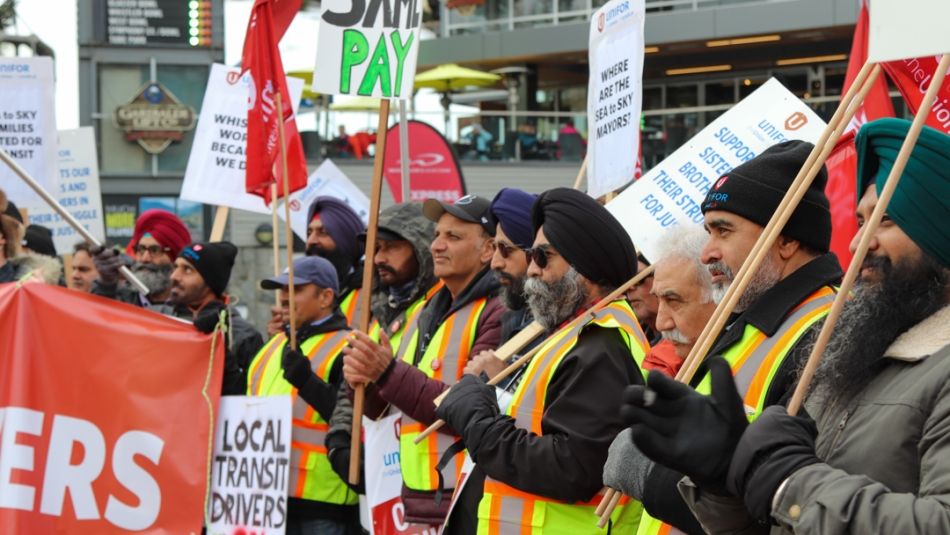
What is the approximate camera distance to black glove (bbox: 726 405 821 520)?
2.56 metres

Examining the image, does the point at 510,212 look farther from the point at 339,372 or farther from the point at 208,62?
the point at 208,62

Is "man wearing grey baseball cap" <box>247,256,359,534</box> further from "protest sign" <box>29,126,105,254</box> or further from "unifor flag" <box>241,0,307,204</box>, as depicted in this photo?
"protest sign" <box>29,126,105,254</box>

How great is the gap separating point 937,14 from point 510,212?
280cm

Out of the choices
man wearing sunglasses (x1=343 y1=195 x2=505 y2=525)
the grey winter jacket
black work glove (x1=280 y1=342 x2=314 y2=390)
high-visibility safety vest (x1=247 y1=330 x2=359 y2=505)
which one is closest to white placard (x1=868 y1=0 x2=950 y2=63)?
the grey winter jacket

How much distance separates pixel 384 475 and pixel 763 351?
2.87 metres

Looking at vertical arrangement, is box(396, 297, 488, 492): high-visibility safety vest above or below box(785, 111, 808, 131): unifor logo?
below

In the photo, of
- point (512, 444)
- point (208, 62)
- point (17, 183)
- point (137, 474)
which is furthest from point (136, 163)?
point (512, 444)

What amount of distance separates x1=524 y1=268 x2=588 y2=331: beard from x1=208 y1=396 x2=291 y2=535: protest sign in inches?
88.1

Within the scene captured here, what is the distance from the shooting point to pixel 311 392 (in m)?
6.55

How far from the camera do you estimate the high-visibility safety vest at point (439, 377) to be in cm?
554

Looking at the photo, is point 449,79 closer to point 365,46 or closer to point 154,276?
point 154,276

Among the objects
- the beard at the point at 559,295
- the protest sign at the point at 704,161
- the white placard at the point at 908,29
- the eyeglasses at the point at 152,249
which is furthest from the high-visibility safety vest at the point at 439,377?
the eyeglasses at the point at 152,249

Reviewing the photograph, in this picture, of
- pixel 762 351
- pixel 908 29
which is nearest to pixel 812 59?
pixel 762 351

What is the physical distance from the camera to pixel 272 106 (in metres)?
7.82
